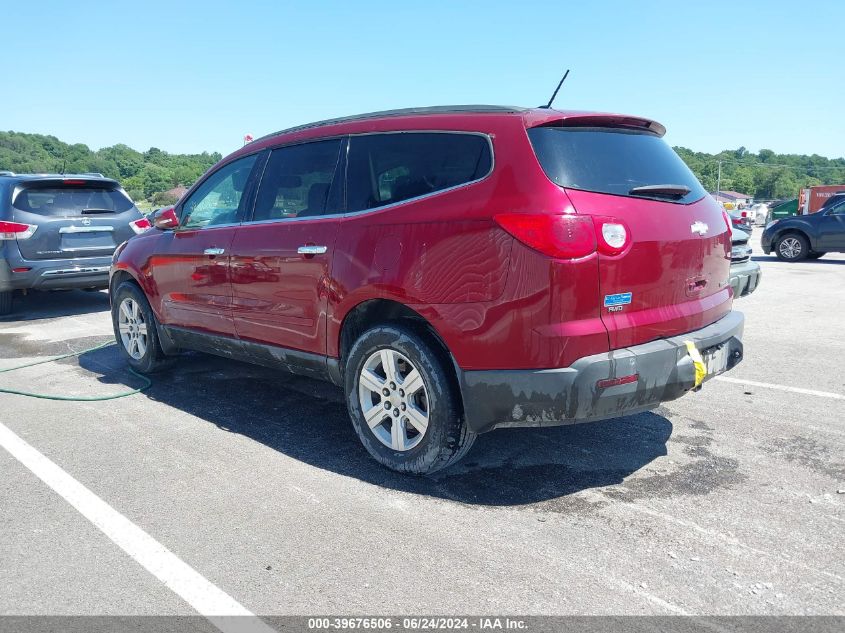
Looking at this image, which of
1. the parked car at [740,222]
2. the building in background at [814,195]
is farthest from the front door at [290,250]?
the building in background at [814,195]

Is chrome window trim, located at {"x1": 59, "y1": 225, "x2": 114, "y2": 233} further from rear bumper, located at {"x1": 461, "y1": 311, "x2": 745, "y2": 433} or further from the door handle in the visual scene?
rear bumper, located at {"x1": 461, "y1": 311, "x2": 745, "y2": 433}

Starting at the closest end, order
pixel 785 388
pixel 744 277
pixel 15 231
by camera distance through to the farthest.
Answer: pixel 785 388 → pixel 744 277 → pixel 15 231

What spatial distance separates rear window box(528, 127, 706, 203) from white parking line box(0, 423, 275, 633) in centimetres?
225

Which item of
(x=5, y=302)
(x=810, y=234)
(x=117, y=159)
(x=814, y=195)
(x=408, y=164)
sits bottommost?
(x=5, y=302)

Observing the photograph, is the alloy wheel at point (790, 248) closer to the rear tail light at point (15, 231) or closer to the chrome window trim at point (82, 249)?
the chrome window trim at point (82, 249)

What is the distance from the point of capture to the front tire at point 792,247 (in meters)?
15.7

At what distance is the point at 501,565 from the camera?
2.84m

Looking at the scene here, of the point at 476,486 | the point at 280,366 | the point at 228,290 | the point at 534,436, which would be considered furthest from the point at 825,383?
the point at 228,290

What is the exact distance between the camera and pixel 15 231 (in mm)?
8680

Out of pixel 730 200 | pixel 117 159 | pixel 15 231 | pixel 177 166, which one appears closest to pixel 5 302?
pixel 15 231

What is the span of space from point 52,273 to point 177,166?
40.8 m

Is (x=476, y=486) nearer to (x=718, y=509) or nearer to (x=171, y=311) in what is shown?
(x=718, y=509)

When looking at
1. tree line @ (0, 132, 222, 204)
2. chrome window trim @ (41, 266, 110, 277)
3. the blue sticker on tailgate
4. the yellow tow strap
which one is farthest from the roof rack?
tree line @ (0, 132, 222, 204)

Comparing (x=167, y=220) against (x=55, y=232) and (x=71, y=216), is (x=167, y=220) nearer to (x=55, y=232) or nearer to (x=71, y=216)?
(x=55, y=232)
